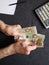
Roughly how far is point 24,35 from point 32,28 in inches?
3.2

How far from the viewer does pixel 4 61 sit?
48.4 inches

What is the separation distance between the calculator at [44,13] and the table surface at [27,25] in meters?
0.03

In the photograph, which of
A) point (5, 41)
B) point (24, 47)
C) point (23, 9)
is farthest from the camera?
point (23, 9)

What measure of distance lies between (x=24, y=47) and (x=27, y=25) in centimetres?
21

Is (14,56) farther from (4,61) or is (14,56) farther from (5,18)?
(5,18)

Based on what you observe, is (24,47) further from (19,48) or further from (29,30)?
(29,30)

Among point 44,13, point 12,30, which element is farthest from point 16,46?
point 44,13

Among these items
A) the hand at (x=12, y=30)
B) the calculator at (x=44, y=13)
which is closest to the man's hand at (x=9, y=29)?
the hand at (x=12, y=30)

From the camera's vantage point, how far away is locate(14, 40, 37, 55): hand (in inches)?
46.4

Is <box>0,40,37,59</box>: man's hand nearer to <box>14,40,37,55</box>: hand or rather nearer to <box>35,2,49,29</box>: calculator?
<box>14,40,37,55</box>: hand

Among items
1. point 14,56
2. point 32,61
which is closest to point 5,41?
point 14,56

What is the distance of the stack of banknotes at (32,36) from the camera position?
1233 mm

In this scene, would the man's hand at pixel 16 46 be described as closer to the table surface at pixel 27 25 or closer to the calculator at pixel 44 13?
the table surface at pixel 27 25

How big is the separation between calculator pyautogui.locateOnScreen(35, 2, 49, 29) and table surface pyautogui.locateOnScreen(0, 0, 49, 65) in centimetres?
3
